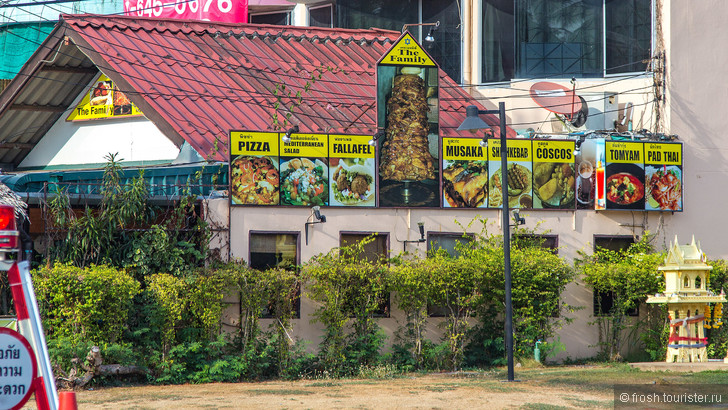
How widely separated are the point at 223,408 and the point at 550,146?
10.2 metres

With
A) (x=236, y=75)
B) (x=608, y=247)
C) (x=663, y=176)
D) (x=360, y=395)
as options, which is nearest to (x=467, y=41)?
(x=663, y=176)

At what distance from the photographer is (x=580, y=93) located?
2334 centimetres

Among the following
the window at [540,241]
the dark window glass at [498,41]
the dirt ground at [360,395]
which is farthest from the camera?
the dark window glass at [498,41]

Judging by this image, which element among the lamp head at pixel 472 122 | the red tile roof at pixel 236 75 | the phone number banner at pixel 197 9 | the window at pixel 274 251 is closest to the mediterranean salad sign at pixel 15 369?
the lamp head at pixel 472 122

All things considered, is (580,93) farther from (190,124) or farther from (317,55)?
(190,124)

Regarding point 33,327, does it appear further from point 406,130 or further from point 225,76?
point 225,76

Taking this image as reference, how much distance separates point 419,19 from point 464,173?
8527 mm

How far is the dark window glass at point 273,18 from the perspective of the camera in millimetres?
30095

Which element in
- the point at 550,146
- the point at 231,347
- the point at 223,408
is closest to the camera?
the point at 223,408

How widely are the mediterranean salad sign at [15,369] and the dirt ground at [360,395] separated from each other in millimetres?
6357

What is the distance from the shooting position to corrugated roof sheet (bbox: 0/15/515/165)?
62.2 ft

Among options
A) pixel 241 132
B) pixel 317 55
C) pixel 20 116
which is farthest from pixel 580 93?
pixel 20 116

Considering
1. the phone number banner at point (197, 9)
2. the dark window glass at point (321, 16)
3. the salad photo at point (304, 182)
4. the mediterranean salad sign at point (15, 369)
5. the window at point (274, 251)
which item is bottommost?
the mediterranean salad sign at point (15, 369)

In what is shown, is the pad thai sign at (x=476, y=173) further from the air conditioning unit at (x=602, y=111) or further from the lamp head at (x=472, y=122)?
the lamp head at (x=472, y=122)
